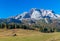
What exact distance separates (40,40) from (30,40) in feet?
9.62

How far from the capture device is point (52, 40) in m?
49.9

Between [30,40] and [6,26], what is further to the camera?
[6,26]

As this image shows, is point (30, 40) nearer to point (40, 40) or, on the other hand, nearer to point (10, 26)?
point (40, 40)

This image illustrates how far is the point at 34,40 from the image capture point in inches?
2000

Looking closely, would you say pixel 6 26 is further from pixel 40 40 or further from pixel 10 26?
pixel 40 40

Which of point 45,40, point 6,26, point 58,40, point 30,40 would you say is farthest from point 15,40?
point 6,26

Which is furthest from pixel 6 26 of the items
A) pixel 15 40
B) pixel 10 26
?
pixel 15 40

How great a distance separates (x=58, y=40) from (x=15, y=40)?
1242 cm

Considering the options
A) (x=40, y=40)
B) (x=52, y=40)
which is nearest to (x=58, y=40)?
(x=52, y=40)

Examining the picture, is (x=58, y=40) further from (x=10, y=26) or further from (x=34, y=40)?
(x=10, y=26)

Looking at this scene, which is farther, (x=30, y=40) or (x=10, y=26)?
(x=10, y=26)

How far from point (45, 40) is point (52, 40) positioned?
2.07 m

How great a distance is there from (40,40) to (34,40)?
1.79 metres

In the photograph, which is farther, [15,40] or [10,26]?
[10,26]
